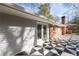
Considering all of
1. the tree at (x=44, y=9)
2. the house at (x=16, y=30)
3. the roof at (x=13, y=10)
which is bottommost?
the house at (x=16, y=30)

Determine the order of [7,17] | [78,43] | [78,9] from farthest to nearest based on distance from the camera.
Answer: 1. [78,43]
2. [78,9]
3. [7,17]

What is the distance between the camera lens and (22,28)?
5098 mm

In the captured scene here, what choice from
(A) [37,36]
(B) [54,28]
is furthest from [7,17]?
(B) [54,28]

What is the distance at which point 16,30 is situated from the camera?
15.2 ft

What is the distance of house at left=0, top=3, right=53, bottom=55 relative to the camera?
3740 mm

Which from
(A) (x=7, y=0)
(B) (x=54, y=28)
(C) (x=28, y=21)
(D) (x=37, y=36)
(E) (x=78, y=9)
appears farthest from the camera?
(B) (x=54, y=28)

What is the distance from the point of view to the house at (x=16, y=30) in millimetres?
3740

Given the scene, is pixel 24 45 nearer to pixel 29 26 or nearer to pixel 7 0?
pixel 29 26

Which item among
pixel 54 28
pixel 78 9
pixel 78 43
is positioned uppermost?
pixel 78 9

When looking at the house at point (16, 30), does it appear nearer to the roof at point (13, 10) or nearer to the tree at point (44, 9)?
the roof at point (13, 10)

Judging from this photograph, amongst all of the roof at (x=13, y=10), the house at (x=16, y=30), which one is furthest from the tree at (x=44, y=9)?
the roof at (x=13, y=10)

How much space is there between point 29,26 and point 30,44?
0.87m

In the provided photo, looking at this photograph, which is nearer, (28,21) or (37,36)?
(28,21)

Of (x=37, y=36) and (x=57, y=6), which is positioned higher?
(x=57, y=6)
